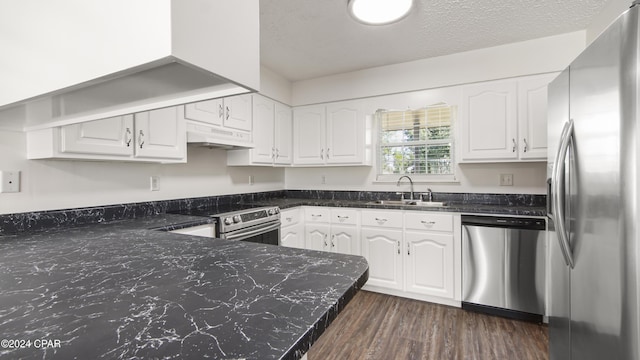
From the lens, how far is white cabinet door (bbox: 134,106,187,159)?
1824 millimetres

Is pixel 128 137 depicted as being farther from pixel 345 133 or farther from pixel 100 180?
pixel 345 133

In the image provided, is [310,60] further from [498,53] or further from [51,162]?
[51,162]

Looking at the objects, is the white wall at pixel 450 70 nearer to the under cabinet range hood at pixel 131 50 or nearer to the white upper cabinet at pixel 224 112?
the white upper cabinet at pixel 224 112

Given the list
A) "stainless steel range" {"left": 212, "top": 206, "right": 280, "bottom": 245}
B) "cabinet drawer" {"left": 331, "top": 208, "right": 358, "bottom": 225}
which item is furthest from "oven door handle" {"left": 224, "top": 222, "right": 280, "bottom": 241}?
"cabinet drawer" {"left": 331, "top": 208, "right": 358, "bottom": 225}

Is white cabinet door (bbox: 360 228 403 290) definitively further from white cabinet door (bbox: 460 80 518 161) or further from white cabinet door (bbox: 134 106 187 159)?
white cabinet door (bbox: 134 106 187 159)

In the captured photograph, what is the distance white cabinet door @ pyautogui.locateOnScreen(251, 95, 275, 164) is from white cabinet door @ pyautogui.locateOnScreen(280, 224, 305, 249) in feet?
2.66

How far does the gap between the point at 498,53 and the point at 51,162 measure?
3.67 metres

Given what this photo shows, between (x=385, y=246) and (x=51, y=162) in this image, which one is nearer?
(x=51, y=162)

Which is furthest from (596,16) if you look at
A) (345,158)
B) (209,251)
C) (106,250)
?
(106,250)

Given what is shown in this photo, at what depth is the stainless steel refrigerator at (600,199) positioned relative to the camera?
35.5 inches

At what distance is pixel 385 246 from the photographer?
9.05ft

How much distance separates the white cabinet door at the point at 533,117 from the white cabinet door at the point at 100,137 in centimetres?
315

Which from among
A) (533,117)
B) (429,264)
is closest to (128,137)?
(429,264)

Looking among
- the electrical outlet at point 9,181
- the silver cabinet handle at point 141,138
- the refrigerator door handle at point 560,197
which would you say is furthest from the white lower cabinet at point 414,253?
the electrical outlet at point 9,181
